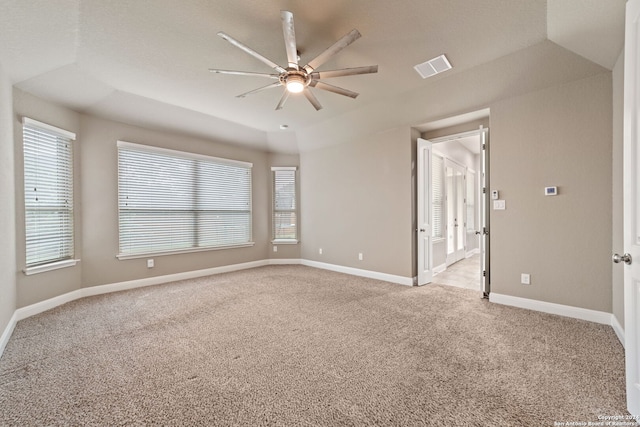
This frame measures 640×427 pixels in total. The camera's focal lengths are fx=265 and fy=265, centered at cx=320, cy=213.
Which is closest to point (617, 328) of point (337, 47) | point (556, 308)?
point (556, 308)

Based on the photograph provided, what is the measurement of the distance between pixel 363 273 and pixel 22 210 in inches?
193

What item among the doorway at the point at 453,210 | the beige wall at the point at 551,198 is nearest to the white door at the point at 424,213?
the doorway at the point at 453,210

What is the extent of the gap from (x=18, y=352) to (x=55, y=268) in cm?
152

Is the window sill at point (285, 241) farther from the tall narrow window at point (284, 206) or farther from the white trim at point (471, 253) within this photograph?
the white trim at point (471, 253)

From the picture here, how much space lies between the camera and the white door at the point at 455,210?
605 centimetres

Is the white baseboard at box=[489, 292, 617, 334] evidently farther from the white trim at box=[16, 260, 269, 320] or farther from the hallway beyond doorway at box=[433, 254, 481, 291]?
the white trim at box=[16, 260, 269, 320]

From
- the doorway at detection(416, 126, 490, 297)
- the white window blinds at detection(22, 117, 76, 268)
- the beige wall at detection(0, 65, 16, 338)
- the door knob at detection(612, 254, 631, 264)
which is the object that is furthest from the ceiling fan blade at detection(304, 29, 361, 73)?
the white window blinds at detection(22, 117, 76, 268)

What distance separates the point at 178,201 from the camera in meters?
5.00

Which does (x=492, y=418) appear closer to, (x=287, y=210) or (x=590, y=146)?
(x=590, y=146)

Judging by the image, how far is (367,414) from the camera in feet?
5.10

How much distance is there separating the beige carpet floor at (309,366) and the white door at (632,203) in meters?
0.29

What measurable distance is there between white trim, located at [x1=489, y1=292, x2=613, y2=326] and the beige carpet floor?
133 mm

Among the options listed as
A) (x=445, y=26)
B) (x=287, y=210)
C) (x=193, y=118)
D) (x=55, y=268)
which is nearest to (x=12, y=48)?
(x=193, y=118)

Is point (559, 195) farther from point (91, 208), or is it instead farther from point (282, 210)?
point (91, 208)
